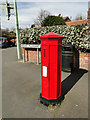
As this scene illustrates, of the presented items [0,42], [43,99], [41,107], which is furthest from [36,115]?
[0,42]

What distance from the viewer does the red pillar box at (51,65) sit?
7.49ft

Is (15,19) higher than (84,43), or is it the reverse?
(15,19)

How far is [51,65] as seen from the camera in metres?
2.40

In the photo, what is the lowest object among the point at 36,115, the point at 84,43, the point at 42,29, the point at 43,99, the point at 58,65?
the point at 36,115

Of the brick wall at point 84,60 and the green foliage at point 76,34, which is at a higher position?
the green foliage at point 76,34

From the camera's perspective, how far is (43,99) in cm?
261

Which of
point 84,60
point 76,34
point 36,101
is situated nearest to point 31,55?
point 76,34

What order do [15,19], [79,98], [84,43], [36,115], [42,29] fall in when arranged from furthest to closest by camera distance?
[15,19] → [42,29] → [84,43] → [79,98] → [36,115]

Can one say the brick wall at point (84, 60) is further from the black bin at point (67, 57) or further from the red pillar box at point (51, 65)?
the red pillar box at point (51, 65)

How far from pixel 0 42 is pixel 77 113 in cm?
1606

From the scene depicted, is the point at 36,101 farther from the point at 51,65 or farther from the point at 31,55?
the point at 31,55

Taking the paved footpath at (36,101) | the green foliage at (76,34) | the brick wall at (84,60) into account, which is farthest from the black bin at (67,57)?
the paved footpath at (36,101)

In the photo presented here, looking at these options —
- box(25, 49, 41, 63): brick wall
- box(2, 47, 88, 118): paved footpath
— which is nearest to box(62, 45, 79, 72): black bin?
box(2, 47, 88, 118): paved footpath

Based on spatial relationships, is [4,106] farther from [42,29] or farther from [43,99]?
[42,29]
